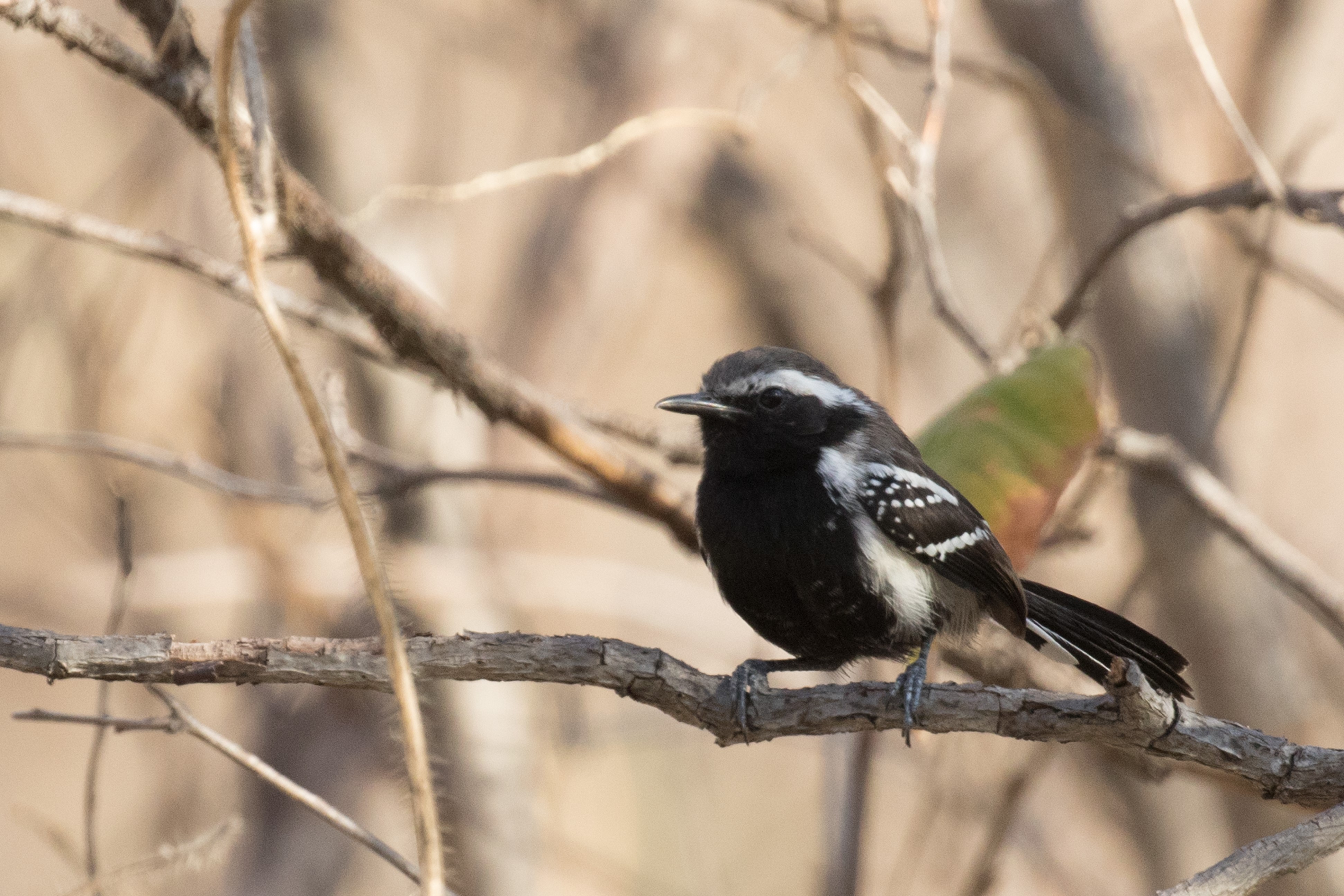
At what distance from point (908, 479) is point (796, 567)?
0.38 meters

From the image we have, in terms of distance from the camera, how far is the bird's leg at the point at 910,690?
2.14 m

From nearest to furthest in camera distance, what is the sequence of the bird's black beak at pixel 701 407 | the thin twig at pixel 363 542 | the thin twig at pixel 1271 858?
the thin twig at pixel 363 542, the thin twig at pixel 1271 858, the bird's black beak at pixel 701 407

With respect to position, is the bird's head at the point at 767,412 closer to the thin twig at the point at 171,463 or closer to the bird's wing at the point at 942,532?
the bird's wing at the point at 942,532

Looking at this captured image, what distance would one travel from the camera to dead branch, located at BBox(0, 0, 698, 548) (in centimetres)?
238

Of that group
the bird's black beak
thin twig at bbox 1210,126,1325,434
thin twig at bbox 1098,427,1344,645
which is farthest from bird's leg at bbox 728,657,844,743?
thin twig at bbox 1210,126,1325,434

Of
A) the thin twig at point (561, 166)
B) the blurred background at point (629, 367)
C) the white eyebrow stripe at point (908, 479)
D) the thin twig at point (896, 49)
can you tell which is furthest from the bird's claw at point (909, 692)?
the thin twig at point (896, 49)

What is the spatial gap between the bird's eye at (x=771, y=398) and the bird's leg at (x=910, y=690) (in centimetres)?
82

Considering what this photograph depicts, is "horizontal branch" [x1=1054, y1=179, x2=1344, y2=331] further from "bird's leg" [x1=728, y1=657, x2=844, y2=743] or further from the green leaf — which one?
"bird's leg" [x1=728, y1=657, x2=844, y2=743]

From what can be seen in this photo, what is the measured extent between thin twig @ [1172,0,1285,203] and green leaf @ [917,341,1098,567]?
2.09 feet

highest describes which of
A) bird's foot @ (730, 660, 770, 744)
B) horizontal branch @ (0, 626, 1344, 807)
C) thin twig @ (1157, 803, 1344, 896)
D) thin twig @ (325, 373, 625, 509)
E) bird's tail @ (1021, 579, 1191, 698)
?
thin twig @ (325, 373, 625, 509)

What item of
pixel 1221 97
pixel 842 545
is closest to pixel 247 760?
pixel 842 545

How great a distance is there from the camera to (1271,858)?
5.66 ft

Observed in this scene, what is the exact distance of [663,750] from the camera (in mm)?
8430

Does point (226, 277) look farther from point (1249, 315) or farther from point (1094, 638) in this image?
point (1249, 315)
